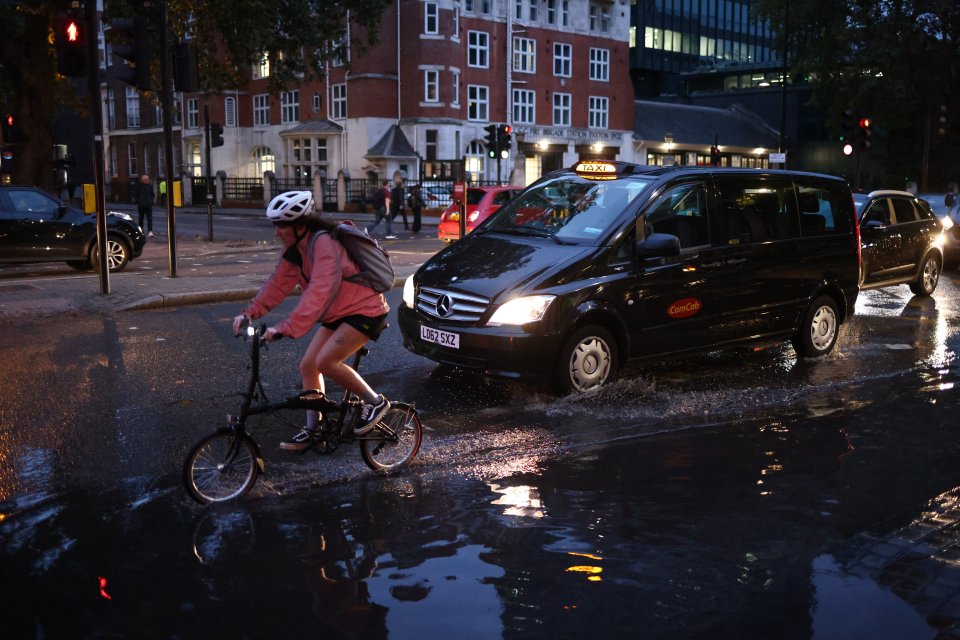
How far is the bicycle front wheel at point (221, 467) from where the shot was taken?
5.01 meters

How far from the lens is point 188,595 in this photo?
13.3ft

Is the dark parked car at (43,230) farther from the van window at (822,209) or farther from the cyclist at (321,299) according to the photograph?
the cyclist at (321,299)

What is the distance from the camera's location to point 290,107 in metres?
58.6

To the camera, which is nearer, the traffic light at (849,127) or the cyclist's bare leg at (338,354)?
the cyclist's bare leg at (338,354)

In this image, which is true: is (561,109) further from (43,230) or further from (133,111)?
(43,230)

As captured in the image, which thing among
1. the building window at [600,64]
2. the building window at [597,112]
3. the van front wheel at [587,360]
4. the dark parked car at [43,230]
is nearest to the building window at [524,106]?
the building window at [597,112]

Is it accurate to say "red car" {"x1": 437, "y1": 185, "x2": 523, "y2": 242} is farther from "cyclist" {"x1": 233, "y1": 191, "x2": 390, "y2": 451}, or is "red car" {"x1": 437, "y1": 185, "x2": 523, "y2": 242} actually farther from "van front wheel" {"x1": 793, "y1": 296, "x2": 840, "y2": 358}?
"cyclist" {"x1": 233, "y1": 191, "x2": 390, "y2": 451}

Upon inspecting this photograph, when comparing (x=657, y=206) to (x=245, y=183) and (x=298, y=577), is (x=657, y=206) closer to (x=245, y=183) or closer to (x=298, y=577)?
(x=298, y=577)

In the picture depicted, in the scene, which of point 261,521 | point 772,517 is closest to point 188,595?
point 261,521

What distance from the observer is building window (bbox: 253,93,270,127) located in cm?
5994

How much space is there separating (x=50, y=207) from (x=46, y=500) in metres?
12.6

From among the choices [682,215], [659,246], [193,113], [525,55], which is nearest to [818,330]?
[682,215]

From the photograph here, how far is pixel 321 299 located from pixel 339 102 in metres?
51.7

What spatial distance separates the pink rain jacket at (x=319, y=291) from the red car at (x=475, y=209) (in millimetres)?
17932
